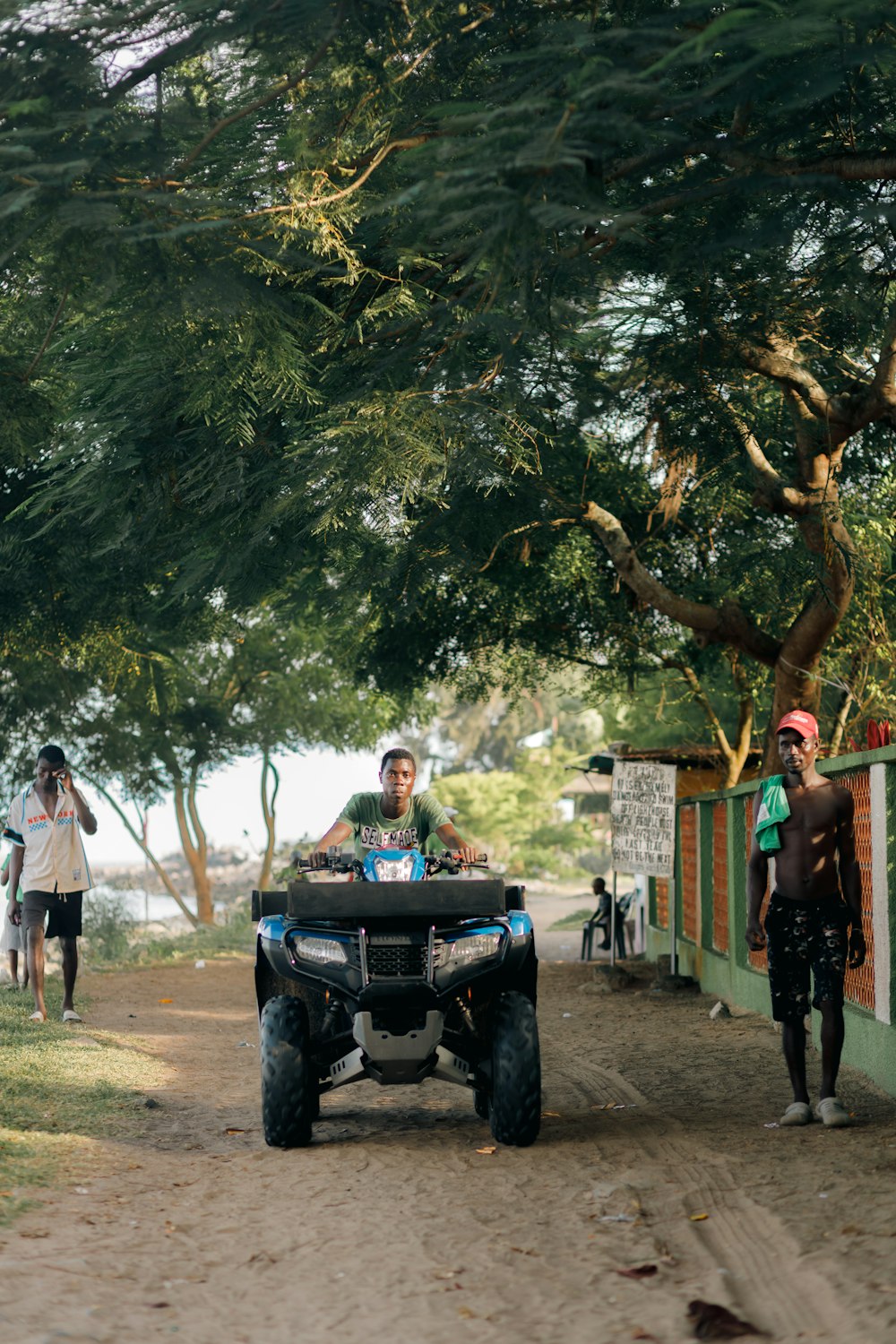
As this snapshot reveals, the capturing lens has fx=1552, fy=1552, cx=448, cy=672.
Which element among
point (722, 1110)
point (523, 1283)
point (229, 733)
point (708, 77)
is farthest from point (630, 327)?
point (229, 733)

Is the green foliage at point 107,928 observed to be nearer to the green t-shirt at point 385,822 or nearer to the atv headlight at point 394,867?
the green t-shirt at point 385,822

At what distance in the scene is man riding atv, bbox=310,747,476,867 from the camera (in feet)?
27.2

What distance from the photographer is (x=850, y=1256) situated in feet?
17.5

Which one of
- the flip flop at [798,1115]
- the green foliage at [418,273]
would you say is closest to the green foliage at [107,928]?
the green foliage at [418,273]

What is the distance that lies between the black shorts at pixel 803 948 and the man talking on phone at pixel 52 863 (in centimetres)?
617

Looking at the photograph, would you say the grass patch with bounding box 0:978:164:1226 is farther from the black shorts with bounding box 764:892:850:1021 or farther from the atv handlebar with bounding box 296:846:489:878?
the black shorts with bounding box 764:892:850:1021

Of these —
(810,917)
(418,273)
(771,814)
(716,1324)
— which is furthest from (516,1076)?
(418,273)

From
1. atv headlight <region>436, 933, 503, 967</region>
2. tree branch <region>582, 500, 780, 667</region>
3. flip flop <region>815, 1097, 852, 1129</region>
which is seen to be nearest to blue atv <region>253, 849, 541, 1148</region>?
atv headlight <region>436, 933, 503, 967</region>

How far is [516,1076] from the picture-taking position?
740cm

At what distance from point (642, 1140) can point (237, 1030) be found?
22.7 feet

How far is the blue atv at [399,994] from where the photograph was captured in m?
7.43

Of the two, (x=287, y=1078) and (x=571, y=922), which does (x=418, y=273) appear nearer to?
(x=287, y=1078)

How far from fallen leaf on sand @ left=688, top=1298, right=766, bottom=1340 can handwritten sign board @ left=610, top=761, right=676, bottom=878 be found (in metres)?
12.6

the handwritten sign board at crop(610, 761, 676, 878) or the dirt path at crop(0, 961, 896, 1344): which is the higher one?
the handwritten sign board at crop(610, 761, 676, 878)
